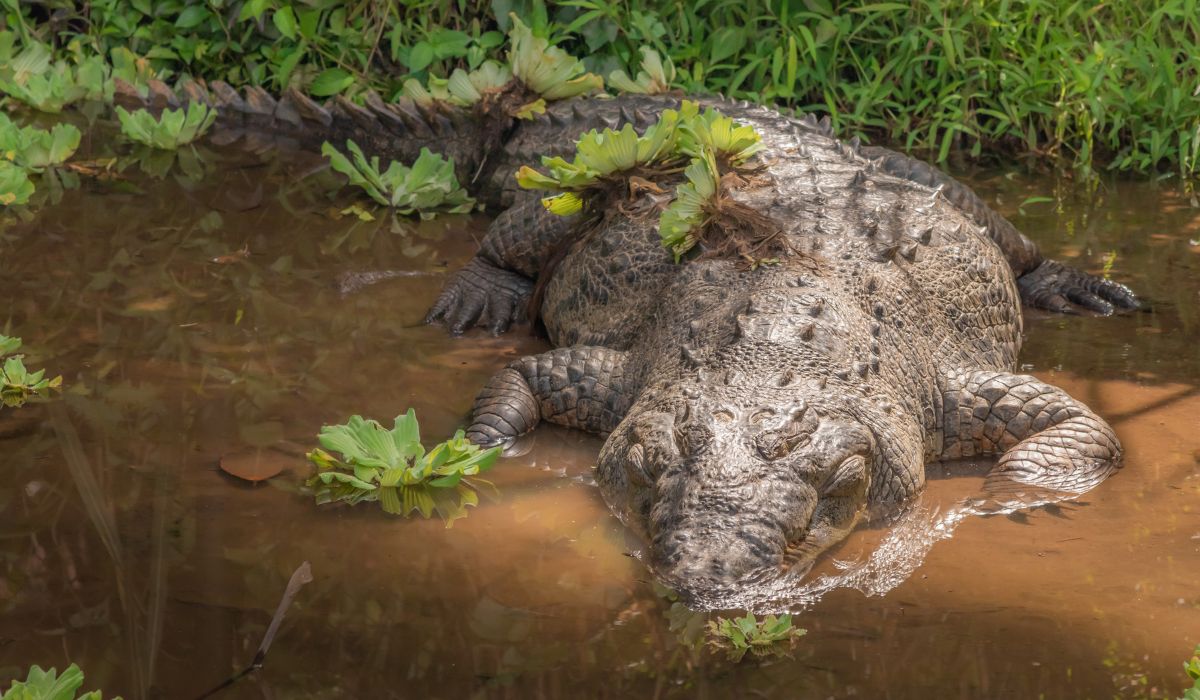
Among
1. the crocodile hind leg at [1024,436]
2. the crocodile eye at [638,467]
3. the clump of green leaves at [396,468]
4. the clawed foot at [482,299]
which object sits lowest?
the clawed foot at [482,299]

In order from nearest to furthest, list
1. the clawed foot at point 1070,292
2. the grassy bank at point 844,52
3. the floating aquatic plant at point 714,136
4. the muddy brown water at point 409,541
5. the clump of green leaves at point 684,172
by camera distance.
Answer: the muddy brown water at point 409,541
the clump of green leaves at point 684,172
the floating aquatic plant at point 714,136
the clawed foot at point 1070,292
the grassy bank at point 844,52

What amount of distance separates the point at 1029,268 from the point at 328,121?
3.95 m

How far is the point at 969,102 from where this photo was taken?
7.70 metres

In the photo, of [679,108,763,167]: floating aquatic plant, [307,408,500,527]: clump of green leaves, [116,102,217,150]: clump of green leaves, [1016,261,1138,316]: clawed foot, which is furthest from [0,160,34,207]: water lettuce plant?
[1016,261,1138,316]: clawed foot

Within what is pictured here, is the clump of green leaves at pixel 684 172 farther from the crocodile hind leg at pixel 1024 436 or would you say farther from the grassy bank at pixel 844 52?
the grassy bank at pixel 844 52

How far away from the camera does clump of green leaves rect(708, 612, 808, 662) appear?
3197 millimetres

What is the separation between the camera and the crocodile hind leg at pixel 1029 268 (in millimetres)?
5793

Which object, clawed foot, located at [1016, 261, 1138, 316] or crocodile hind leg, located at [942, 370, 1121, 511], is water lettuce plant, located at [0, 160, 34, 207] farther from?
clawed foot, located at [1016, 261, 1138, 316]

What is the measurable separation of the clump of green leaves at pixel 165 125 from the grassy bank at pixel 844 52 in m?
0.69

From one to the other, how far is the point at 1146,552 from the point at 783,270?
148 cm

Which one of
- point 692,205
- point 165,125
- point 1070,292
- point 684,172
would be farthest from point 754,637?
point 165,125

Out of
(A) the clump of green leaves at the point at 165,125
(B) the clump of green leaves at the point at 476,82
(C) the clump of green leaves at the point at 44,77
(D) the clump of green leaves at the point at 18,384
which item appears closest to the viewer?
(D) the clump of green leaves at the point at 18,384

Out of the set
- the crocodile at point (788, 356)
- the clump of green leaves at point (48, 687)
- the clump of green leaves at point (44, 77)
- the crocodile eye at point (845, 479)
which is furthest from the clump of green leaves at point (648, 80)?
the clump of green leaves at point (48, 687)

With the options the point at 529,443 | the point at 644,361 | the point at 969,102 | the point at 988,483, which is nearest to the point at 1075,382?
the point at 988,483
